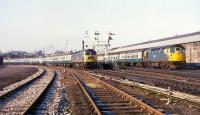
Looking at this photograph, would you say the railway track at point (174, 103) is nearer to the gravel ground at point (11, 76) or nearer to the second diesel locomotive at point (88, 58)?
the gravel ground at point (11, 76)

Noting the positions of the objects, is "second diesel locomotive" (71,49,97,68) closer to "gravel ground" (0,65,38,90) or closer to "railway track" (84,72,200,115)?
"gravel ground" (0,65,38,90)

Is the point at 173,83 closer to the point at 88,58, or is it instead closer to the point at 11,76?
the point at 11,76

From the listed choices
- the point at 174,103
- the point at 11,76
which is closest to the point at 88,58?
the point at 11,76

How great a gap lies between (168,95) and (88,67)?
135ft

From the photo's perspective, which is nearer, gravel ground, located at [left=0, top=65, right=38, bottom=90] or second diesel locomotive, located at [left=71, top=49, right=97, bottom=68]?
gravel ground, located at [left=0, top=65, right=38, bottom=90]

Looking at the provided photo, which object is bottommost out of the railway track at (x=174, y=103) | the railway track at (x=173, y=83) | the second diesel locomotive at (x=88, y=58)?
the railway track at (x=174, y=103)

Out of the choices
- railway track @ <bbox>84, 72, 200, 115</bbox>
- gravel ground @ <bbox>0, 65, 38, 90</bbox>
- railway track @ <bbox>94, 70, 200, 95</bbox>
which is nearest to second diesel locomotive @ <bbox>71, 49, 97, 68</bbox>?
gravel ground @ <bbox>0, 65, 38, 90</bbox>

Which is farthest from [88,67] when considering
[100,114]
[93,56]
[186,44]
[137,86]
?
[100,114]

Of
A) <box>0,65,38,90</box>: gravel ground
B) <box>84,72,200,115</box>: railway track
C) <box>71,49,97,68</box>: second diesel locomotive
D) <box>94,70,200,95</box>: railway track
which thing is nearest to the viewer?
<box>84,72,200,115</box>: railway track

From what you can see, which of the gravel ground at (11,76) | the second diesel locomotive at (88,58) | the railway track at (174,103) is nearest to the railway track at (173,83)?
the railway track at (174,103)

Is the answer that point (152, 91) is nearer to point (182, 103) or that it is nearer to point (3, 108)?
point (182, 103)

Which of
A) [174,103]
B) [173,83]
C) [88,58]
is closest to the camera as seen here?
[174,103]

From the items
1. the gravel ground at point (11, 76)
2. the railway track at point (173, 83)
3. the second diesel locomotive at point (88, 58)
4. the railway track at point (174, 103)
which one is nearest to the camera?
the railway track at point (174, 103)

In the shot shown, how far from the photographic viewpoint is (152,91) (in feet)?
58.9
